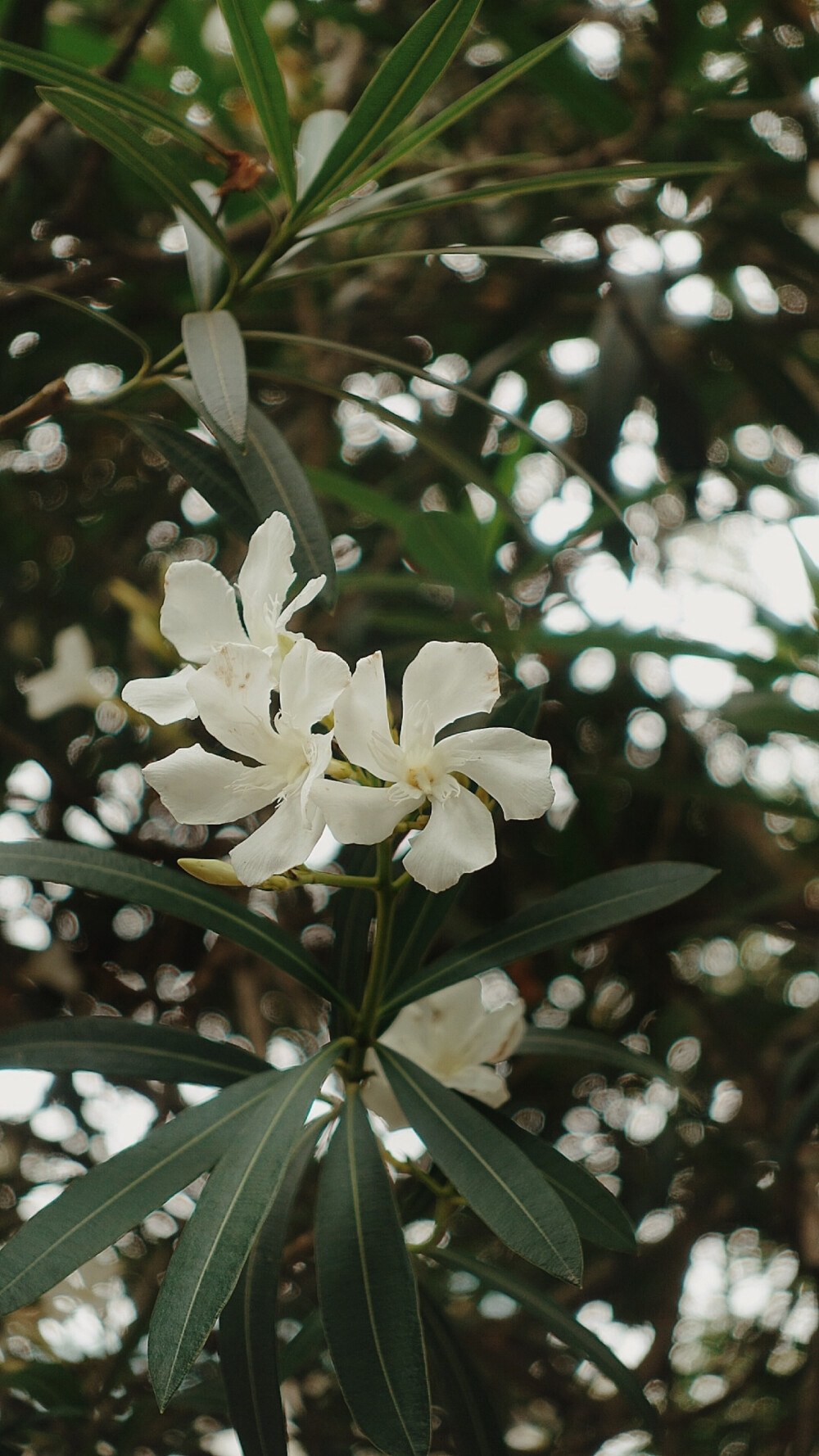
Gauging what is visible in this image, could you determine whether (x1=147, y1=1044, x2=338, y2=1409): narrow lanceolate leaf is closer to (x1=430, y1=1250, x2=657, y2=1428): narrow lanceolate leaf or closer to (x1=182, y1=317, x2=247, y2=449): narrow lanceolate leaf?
(x1=430, y1=1250, x2=657, y2=1428): narrow lanceolate leaf

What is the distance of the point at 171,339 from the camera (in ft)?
6.16

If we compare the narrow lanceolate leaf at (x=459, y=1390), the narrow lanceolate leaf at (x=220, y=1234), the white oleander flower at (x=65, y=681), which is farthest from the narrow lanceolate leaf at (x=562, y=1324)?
the white oleander flower at (x=65, y=681)

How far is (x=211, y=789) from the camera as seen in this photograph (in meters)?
0.70

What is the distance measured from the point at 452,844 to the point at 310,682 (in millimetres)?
126

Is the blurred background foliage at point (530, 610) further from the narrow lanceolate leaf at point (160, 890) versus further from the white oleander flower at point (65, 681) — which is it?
the narrow lanceolate leaf at point (160, 890)

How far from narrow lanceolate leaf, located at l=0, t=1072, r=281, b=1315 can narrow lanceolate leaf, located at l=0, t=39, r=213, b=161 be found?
2.22ft

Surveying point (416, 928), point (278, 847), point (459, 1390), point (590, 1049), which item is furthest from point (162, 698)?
point (459, 1390)

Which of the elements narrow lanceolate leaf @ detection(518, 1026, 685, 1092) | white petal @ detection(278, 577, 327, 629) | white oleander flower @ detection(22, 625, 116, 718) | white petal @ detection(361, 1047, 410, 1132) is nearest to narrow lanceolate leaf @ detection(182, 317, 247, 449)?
white petal @ detection(278, 577, 327, 629)

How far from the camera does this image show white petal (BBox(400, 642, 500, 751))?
66 centimetres

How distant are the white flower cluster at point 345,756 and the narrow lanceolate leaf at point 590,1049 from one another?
38cm

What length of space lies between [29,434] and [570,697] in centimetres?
107

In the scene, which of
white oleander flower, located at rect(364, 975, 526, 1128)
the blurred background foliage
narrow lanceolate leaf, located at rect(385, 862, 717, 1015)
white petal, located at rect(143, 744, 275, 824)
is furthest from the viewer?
the blurred background foliage

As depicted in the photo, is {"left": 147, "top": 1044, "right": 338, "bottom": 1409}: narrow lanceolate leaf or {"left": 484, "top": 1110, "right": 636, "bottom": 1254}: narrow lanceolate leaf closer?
{"left": 147, "top": 1044, "right": 338, "bottom": 1409}: narrow lanceolate leaf

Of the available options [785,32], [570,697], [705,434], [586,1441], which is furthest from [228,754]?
[785,32]
